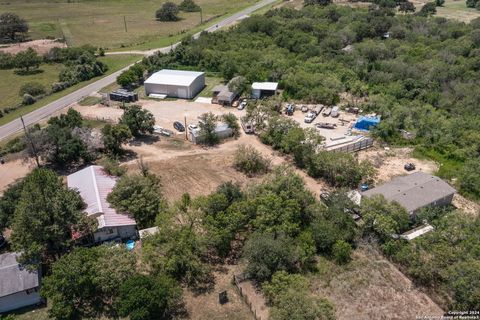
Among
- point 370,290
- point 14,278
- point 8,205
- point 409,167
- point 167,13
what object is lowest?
point 370,290

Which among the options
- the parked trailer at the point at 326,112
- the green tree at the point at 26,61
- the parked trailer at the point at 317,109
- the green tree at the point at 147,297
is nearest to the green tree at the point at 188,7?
the green tree at the point at 26,61

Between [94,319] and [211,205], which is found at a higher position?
[211,205]

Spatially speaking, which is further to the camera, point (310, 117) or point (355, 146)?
point (310, 117)

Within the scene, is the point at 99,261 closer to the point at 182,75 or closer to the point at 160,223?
the point at 160,223

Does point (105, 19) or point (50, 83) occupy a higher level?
point (105, 19)

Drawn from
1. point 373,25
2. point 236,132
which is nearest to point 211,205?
point 236,132

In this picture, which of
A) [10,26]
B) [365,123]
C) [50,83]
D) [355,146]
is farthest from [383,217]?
[10,26]

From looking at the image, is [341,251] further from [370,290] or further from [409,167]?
[409,167]
